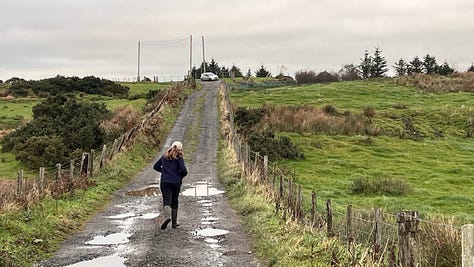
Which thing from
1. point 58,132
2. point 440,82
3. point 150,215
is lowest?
point 150,215

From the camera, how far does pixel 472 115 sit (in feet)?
167

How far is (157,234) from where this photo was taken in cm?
1420

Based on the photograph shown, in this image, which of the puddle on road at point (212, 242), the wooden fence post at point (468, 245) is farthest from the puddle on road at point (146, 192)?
the wooden fence post at point (468, 245)

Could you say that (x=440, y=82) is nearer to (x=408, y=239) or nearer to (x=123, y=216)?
(x=123, y=216)

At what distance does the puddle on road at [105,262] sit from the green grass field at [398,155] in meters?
8.86

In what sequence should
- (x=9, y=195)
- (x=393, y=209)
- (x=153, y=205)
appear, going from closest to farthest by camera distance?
(x=9, y=195) → (x=153, y=205) → (x=393, y=209)

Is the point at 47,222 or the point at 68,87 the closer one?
the point at 47,222

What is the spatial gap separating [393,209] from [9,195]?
40.8ft

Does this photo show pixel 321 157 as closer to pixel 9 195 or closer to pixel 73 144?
pixel 73 144

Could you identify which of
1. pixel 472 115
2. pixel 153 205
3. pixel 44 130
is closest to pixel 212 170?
pixel 153 205

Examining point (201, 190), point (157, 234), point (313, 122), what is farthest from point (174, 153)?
point (313, 122)

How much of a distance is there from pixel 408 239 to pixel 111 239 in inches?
285

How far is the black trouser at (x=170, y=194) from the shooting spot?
48.8ft

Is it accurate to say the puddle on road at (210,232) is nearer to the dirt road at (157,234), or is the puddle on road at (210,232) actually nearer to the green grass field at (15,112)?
the dirt road at (157,234)
